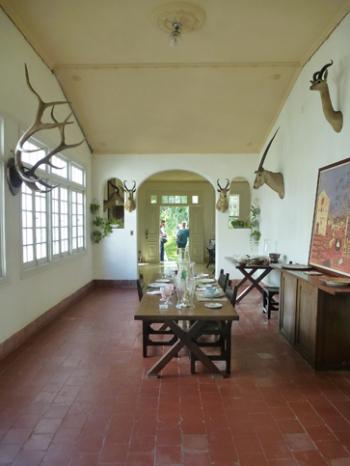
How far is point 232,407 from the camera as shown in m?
2.70

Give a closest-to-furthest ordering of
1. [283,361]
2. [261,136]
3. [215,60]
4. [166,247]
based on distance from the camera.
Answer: [283,361], [215,60], [261,136], [166,247]

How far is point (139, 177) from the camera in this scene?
24.7ft

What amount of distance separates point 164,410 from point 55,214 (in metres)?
3.64

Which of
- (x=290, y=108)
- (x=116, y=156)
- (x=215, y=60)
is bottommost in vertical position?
(x=116, y=156)

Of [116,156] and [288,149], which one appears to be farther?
[116,156]

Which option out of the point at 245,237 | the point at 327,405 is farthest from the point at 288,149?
the point at 327,405

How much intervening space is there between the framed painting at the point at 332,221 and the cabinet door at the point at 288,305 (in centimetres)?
39

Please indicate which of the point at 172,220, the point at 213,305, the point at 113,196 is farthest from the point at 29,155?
the point at 172,220

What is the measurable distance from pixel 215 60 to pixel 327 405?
15.1ft

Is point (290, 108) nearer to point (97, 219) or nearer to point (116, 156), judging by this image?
point (116, 156)

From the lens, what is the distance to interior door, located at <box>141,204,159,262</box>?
12.0m

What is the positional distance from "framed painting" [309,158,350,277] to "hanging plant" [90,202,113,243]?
4.49m

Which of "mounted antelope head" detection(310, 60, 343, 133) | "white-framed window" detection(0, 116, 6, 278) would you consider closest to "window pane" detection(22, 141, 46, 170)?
"white-framed window" detection(0, 116, 6, 278)

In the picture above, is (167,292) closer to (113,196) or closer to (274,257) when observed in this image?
(274,257)
